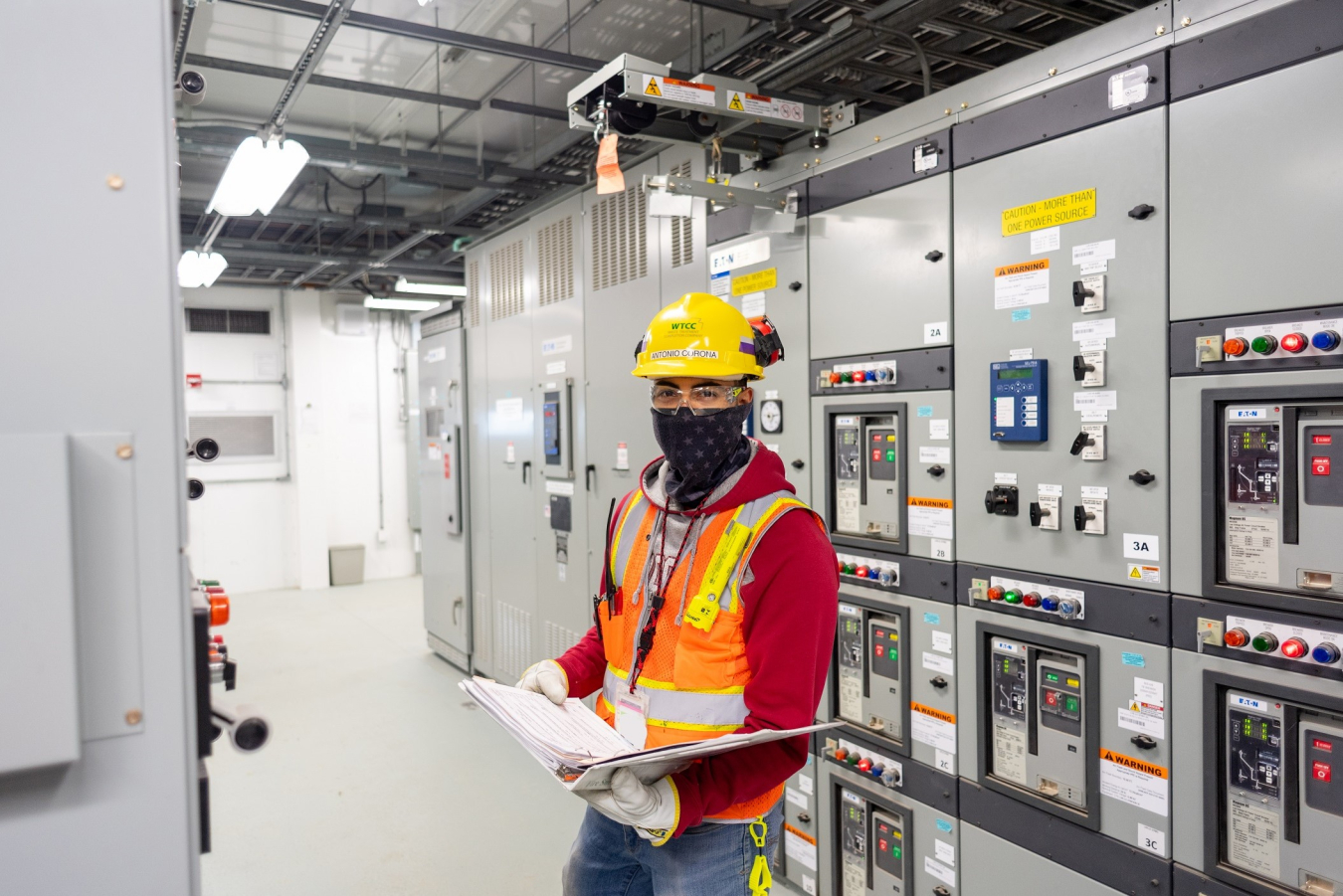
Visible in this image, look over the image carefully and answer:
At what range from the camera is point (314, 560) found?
351 inches

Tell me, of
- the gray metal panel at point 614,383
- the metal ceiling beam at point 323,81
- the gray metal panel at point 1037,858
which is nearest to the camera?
the gray metal panel at point 1037,858

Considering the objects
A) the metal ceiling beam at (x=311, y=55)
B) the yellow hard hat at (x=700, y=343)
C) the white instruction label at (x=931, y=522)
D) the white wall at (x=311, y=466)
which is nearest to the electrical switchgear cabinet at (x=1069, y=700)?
the white instruction label at (x=931, y=522)

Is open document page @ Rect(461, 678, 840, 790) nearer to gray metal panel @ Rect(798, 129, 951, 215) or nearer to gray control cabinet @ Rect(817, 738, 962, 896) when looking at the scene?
gray control cabinet @ Rect(817, 738, 962, 896)

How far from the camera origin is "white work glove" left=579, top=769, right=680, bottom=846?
1.37m

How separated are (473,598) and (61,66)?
5.37 m

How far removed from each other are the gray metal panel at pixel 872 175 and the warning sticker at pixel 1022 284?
39 cm

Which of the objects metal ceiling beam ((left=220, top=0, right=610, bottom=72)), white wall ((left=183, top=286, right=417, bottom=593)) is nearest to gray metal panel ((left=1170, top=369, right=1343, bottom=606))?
metal ceiling beam ((left=220, top=0, right=610, bottom=72))

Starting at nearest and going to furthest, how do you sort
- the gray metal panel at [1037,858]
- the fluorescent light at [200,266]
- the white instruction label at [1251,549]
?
the white instruction label at [1251,549] < the gray metal panel at [1037,858] < the fluorescent light at [200,266]

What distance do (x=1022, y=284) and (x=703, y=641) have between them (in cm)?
138

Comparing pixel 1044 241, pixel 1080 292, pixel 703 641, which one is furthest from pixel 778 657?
pixel 1044 241

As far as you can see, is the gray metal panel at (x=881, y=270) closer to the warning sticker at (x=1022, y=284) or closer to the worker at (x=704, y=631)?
the warning sticker at (x=1022, y=284)

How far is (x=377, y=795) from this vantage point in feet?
13.0

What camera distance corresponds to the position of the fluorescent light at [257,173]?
349 cm

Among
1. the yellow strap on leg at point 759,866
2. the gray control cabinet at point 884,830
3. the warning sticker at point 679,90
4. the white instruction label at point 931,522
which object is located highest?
the warning sticker at point 679,90
